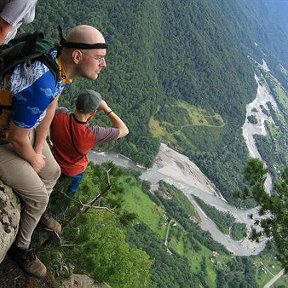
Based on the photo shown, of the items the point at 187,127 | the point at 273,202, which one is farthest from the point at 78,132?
the point at 187,127

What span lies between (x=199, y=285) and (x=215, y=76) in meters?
92.8

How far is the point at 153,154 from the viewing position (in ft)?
293

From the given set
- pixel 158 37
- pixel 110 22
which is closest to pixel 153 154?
pixel 110 22

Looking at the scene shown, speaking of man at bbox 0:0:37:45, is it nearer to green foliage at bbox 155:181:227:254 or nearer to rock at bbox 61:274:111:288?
rock at bbox 61:274:111:288

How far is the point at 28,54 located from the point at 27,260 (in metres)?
2.39

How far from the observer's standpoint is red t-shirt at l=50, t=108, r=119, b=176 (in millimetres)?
5449

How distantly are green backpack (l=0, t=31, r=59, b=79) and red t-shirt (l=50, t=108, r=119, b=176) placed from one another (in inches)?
59.1

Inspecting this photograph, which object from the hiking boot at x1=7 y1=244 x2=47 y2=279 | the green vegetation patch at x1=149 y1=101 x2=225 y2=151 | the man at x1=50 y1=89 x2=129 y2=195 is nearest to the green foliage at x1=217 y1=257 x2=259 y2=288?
the green vegetation patch at x1=149 y1=101 x2=225 y2=151

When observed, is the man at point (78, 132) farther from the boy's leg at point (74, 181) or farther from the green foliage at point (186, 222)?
the green foliage at point (186, 222)

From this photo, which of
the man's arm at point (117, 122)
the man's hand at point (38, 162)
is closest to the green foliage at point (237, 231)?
the man's arm at point (117, 122)

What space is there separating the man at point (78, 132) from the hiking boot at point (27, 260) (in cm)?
120

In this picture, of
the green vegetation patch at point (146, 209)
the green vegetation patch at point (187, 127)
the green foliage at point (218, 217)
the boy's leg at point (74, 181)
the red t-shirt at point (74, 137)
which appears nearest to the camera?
the red t-shirt at point (74, 137)

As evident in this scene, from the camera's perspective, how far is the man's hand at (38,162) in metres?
4.36

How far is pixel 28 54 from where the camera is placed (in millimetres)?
3859
